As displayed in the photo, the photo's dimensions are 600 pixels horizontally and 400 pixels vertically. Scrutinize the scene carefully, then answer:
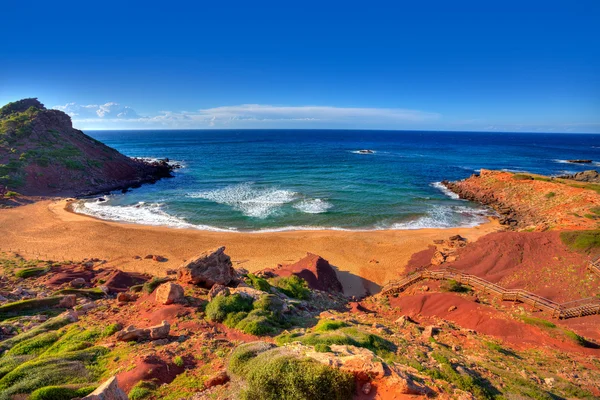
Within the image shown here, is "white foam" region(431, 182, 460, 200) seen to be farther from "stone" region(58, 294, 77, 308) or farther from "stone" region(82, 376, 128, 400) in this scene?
"stone" region(82, 376, 128, 400)

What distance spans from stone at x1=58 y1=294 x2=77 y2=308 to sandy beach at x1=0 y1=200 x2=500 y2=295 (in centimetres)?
796

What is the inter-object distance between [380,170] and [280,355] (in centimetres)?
7187

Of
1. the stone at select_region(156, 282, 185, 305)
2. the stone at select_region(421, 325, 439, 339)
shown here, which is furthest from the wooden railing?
the stone at select_region(156, 282, 185, 305)

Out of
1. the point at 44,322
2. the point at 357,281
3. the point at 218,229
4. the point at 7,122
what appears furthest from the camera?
the point at 7,122

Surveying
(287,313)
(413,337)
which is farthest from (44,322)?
(413,337)

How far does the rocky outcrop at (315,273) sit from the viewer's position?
24.2m

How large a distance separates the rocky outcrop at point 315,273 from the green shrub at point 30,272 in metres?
17.6

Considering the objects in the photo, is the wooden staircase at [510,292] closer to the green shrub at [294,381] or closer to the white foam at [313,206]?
the green shrub at [294,381]

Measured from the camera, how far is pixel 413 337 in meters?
14.8

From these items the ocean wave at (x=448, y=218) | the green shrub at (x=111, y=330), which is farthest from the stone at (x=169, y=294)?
the ocean wave at (x=448, y=218)

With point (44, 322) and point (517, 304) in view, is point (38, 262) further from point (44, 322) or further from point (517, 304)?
point (517, 304)

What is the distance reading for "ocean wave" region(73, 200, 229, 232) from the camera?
39.3 m

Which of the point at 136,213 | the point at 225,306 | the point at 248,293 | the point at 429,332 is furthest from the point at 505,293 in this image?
the point at 136,213

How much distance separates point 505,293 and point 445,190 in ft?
140
